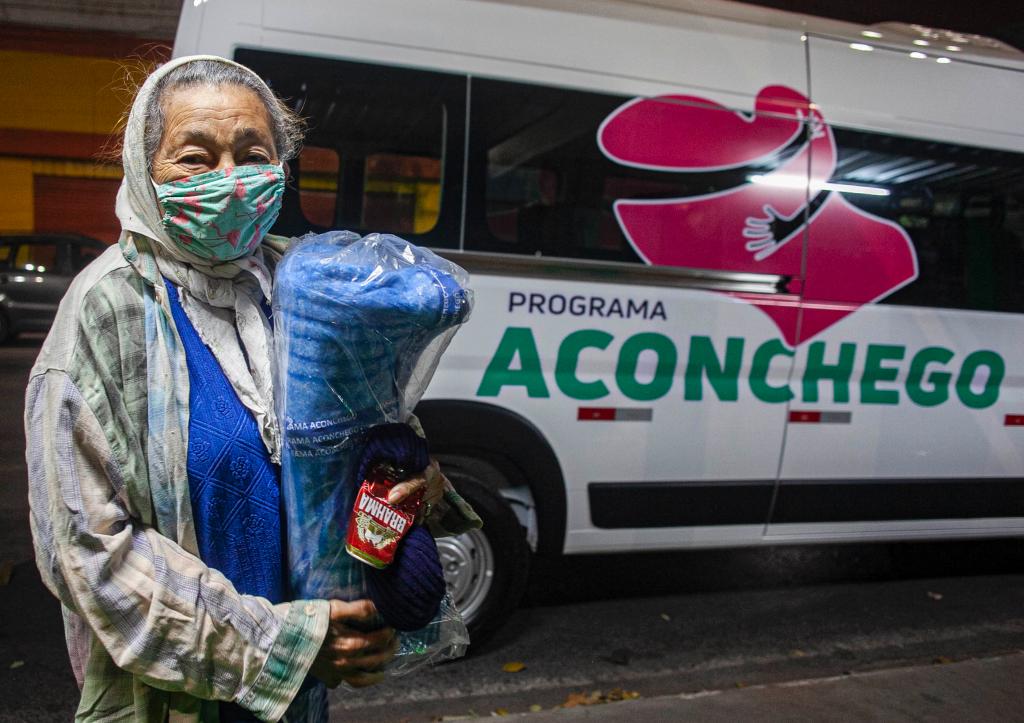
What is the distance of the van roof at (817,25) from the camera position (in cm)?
379

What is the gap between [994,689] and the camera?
11.9ft

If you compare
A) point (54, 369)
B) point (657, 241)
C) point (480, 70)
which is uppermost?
point (480, 70)

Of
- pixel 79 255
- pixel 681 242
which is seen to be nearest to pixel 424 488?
pixel 681 242

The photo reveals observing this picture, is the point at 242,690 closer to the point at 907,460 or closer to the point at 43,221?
the point at 907,460

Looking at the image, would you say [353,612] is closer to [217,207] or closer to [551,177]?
[217,207]

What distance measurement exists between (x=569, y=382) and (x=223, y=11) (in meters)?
1.91

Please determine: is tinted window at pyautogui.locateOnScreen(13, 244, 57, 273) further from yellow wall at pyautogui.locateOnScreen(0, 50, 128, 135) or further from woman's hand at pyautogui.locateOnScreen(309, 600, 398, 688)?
woman's hand at pyautogui.locateOnScreen(309, 600, 398, 688)

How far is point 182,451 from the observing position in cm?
129

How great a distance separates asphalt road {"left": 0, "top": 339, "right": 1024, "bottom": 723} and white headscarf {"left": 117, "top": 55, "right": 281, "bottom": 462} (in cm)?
232

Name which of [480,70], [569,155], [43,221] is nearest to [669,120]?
[569,155]

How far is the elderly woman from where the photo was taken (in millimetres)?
1211

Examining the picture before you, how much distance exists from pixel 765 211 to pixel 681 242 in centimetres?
43

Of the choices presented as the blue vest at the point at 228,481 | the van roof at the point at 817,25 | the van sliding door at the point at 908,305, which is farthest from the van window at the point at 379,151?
the blue vest at the point at 228,481

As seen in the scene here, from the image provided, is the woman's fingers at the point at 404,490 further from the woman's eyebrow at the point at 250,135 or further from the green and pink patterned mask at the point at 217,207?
the woman's eyebrow at the point at 250,135
